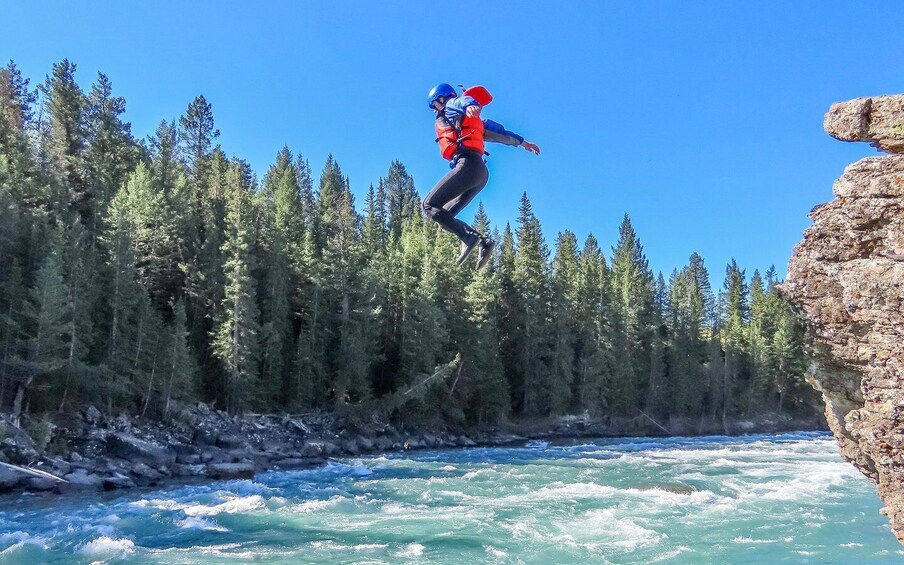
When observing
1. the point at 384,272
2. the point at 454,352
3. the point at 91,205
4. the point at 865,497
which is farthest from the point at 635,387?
the point at 91,205

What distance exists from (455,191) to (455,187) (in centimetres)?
5

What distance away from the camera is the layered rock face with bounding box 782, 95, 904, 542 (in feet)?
13.0

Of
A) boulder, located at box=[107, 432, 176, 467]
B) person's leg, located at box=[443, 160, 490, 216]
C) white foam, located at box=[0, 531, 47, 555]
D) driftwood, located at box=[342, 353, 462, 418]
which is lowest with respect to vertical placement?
white foam, located at box=[0, 531, 47, 555]

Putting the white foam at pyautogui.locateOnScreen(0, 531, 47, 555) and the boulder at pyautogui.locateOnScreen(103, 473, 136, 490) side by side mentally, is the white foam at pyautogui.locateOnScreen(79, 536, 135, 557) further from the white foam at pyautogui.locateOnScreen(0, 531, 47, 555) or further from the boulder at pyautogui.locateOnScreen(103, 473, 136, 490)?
the boulder at pyautogui.locateOnScreen(103, 473, 136, 490)

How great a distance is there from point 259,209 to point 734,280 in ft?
226

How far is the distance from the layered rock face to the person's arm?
304 cm

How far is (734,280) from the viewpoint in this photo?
3664 inches

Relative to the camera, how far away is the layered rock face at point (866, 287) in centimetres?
395

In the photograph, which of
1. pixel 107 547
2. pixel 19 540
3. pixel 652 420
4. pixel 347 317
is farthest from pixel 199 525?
pixel 652 420

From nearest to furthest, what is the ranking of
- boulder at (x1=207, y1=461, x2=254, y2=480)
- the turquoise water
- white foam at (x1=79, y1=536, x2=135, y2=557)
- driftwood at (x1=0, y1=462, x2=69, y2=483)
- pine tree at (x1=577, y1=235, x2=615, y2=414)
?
the turquoise water < white foam at (x1=79, y1=536, x2=135, y2=557) < driftwood at (x1=0, y1=462, x2=69, y2=483) < boulder at (x1=207, y1=461, x2=254, y2=480) < pine tree at (x1=577, y1=235, x2=615, y2=414)

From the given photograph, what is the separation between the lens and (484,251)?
22.5 ft

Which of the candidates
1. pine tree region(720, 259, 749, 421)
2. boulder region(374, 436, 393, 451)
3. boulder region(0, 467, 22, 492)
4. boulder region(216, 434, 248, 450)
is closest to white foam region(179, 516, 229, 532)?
boulder region(0, 467, 22, 492)

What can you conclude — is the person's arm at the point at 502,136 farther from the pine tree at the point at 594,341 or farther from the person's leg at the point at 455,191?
the pine tree at the point at 594,341

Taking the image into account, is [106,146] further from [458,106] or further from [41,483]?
[458,106]
